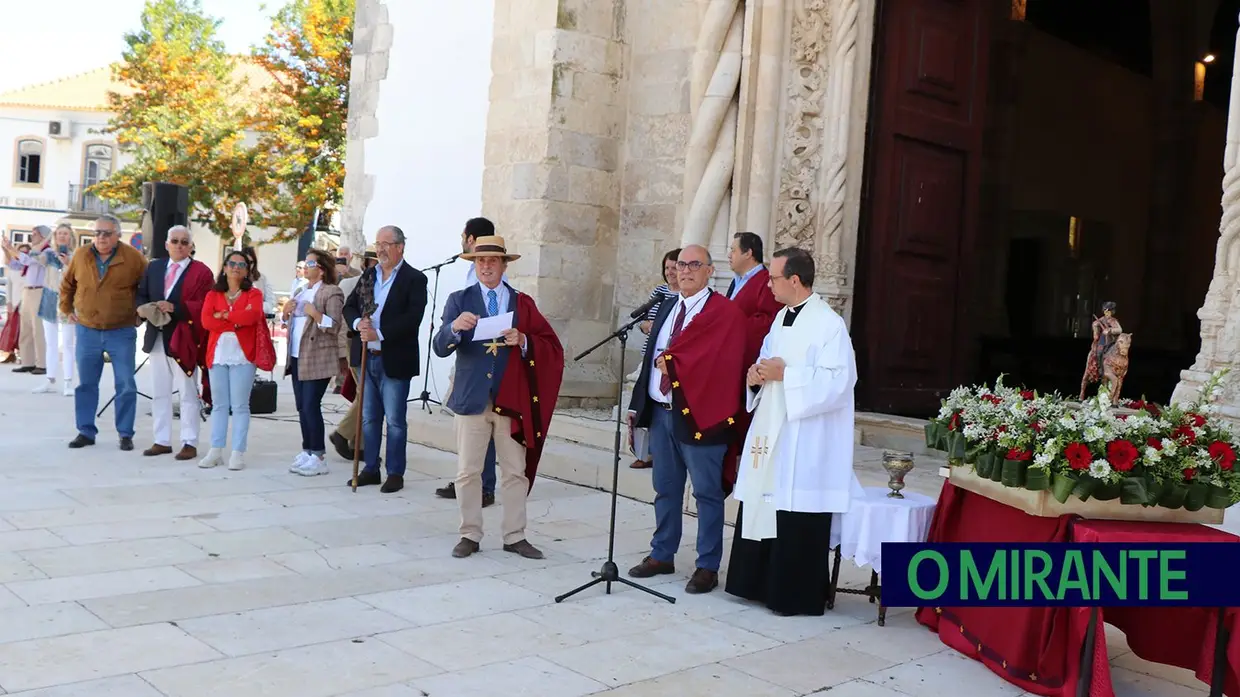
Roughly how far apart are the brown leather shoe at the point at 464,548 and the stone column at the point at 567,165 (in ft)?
13.3

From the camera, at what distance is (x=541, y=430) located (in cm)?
634

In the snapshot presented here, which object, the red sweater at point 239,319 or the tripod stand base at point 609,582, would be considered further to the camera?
the red sweater at point 239,319

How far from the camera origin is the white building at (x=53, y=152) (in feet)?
150

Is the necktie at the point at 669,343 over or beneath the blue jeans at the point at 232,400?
over

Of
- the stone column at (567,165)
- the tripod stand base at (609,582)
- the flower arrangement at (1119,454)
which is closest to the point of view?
the flower arrangement at (1119,454)

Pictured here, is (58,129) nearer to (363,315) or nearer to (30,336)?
(30,336)

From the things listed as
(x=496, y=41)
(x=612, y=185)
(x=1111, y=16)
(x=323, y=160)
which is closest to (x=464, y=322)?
(x=612, y=185)

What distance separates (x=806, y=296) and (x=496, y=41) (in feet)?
20.9

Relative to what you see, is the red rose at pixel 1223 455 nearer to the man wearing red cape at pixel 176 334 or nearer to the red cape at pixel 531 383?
the red cape at pixel 531 383

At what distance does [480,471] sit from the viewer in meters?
6.26

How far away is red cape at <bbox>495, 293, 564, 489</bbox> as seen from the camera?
20.3ft

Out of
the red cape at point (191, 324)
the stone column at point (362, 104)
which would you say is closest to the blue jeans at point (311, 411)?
the red cape at point (191, 324)

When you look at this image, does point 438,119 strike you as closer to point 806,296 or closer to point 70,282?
point 70,282

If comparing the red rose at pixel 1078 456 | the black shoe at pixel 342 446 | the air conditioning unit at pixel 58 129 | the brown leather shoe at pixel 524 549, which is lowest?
the brown leather shoe at pixel 524 549
